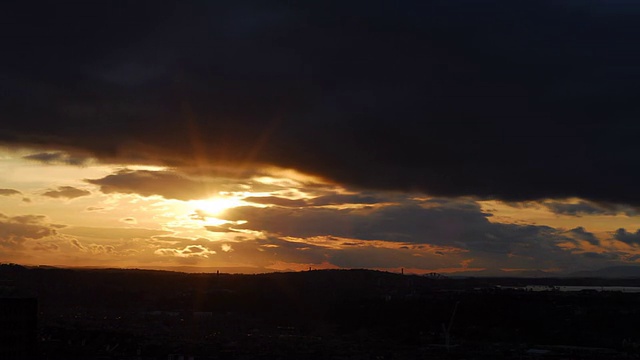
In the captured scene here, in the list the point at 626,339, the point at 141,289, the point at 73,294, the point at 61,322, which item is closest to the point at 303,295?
the point at 141,289

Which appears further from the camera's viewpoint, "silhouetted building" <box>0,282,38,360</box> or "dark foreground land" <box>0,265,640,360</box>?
"dark foreground land" <box>0,265,640,360</box>

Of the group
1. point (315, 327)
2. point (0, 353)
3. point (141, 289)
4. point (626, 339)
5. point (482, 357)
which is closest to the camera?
point (0, 353)

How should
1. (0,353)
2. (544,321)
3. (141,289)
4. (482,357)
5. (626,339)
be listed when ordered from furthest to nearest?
(141,289), (544,321), (626,339), (482,357), (0,353)

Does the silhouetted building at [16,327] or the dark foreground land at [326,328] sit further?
the dark foreground land at [326,328]

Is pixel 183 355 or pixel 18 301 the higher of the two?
pixel 18 301

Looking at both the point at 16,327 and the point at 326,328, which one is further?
the point at 326,328

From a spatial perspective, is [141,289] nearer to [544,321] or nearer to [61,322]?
[61,322]

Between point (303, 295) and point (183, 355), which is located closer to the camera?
point (183, 355)
